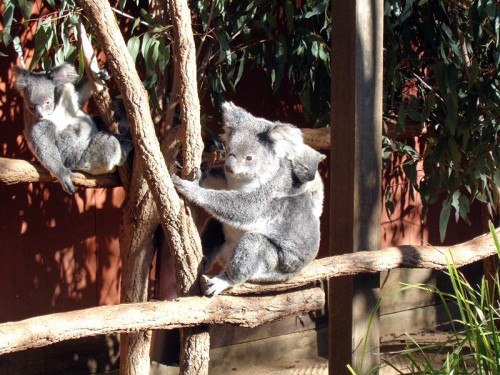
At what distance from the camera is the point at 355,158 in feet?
9.79

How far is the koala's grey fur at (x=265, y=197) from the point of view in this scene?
10.1ft

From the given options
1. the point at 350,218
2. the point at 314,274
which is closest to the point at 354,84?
the point at 350,218

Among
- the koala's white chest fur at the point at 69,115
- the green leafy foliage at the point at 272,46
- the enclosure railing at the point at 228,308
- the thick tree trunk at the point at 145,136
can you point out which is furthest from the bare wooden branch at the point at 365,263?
the koala's white chest fur at the point at 69,115

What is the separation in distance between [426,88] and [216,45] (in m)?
1.54

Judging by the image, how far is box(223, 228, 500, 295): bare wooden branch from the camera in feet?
9.68

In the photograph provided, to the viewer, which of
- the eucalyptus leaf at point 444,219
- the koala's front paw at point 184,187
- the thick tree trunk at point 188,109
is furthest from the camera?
the eucalyptus leaf at point 444,219

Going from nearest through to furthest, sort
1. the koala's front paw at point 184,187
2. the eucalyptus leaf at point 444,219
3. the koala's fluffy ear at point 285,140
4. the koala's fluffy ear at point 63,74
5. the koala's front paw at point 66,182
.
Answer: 1. the koala's front paw at point 184,187
2. the koala's fluffy ear at point 285,140
3. the koala's front paw at point 66,182
4. the koala's fluffy ear at point 63,74
5. the eucalyptus leaf at point 444,219

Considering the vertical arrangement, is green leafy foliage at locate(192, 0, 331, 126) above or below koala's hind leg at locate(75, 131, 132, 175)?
above

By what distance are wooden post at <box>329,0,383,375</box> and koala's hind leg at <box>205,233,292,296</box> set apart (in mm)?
290

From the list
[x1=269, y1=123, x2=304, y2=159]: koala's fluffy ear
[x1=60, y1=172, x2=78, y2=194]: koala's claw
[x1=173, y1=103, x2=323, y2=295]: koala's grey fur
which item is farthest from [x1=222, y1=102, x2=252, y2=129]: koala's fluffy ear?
[x1=60, y1=172, x2=78, y2=194]: koala's claw

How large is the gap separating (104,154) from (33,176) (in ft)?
1.20

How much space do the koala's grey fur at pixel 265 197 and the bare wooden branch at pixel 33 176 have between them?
0.60 metres

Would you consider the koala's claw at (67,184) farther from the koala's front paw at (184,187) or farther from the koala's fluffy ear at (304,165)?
the koala's fluffy ear at (304,165)

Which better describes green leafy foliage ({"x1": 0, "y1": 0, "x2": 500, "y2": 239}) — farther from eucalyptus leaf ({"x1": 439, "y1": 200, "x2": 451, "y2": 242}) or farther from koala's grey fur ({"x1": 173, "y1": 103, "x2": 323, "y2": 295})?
koala's grey fur ({"x1": 173, "y1": 103, "x2": 323, "y2": 295})
